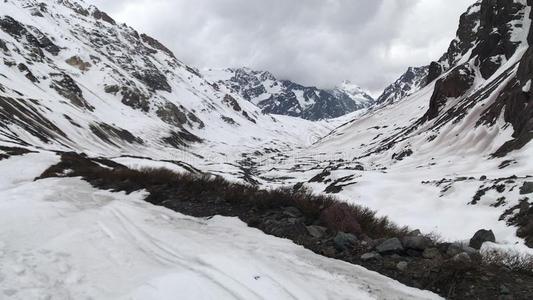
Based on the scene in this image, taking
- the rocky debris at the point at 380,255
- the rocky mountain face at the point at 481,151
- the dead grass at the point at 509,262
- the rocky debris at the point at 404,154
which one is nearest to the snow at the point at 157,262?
the rocky debris at the point at 380,255

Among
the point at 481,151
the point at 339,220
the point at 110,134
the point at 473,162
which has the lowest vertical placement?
the point at 339,220

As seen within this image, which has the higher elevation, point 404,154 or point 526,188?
point 404,154

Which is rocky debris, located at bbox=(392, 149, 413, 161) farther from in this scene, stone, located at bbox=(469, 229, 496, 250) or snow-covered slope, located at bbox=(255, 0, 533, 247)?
stone, located at bbox=(469, 229, 496, 250)

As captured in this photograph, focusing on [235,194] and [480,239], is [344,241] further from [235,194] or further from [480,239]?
[480,239]

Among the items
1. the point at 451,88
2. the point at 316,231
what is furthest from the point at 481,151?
the point at 451,88

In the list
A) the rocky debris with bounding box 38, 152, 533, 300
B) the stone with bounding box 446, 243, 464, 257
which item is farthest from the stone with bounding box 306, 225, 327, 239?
the stone with bounding box 446, 243, 464, 257

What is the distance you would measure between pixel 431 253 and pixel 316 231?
3115 mm

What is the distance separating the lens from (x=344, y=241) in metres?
11.0

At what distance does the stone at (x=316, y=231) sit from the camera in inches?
466

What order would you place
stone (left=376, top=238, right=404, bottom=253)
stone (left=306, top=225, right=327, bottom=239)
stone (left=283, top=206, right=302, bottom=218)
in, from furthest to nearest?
stone (left=283, top=206, right=302, bottom=218) → stone (left=306, top=225, right=327, bottom=239) → stone (left=376, top=238, right=404, bottom=253)

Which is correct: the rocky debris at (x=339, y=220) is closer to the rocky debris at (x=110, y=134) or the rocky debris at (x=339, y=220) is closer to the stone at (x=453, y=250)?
the stone at (x=453, y=250)

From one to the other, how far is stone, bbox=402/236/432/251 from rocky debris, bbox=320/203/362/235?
1.74 meters

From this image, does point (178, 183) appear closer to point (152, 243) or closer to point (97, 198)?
point (97, 198)

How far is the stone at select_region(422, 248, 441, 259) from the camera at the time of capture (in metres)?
9.84
